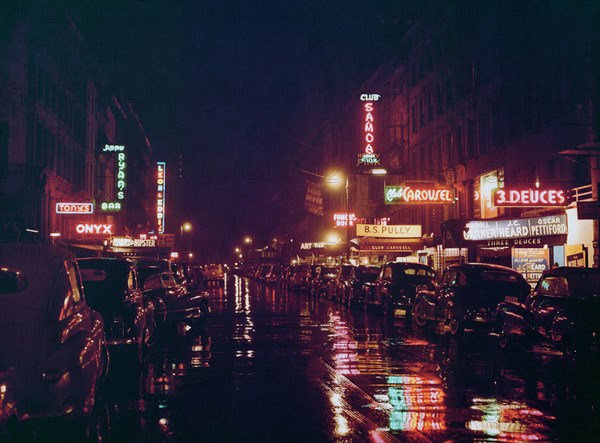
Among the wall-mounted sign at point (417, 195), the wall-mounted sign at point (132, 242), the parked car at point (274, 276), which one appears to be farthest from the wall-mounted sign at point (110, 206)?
the wall-mounted sign at point (417, 195)

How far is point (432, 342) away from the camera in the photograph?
61.4 feet

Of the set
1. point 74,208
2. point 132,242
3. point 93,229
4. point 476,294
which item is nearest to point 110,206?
point 132,242

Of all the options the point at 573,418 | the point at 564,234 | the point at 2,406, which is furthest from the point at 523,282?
the point at 2,406

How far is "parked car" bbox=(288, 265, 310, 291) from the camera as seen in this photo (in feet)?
169

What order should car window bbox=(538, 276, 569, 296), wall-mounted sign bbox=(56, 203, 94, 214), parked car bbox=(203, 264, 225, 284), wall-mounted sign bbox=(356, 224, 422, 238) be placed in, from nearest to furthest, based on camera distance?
car window bbox=(538, 276, 569, 296) → wall-mounted sign bbox=(56, 203, 94, 214) → wall-mounted sign bbox=(356, 224, 422, 238) → parked car bbox=(203, 264, 225, 284)

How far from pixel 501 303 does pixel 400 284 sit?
10.5 meters

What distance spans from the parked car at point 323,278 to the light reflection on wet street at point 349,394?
2257 centimetres

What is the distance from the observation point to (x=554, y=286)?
14625mm

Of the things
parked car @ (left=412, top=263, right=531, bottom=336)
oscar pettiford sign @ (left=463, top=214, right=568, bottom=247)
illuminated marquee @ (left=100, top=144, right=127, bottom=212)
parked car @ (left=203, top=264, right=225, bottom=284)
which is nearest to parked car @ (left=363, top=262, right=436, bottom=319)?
oscar pettiford sign @ (left=463, top=214, right=568, bottom=247)

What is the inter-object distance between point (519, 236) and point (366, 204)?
35.7 meters

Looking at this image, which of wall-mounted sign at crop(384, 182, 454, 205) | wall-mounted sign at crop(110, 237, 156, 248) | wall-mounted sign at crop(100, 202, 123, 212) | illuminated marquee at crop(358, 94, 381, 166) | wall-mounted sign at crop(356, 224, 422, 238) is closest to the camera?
wall-mounted sign at crop(384, 182, 454, 205)

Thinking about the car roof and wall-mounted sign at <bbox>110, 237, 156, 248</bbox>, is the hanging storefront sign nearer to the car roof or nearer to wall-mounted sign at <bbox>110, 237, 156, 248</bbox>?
the car roof

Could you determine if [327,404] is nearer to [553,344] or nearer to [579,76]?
[553,344]

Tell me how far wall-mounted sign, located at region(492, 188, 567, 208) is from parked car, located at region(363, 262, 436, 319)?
3682 mm
